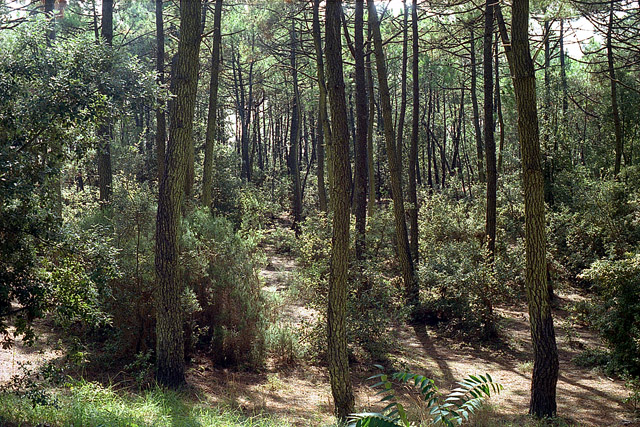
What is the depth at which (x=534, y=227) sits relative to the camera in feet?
23.2

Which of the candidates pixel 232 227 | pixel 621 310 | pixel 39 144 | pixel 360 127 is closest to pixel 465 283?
pixel 621 310

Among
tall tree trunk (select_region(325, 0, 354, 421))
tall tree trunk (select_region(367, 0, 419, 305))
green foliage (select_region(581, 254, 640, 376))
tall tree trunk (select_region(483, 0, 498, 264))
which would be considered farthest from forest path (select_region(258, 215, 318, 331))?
green foliage (select_region(581, 254, 640, 376))

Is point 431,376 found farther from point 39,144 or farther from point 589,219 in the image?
point 589,219

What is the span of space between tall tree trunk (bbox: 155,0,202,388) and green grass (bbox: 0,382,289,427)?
0.82m

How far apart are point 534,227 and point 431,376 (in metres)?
3.98

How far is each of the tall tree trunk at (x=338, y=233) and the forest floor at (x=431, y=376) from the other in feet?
1.98

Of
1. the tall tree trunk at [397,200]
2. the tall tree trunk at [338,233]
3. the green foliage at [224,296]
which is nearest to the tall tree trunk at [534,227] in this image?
the tall tree trunk at [338,233]

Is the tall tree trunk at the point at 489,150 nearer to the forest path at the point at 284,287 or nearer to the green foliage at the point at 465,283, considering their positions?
the green foliage at the point at 465,283

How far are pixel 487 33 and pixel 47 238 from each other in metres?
11.4

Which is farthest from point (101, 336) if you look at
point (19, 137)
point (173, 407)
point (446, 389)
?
point (446, 389)

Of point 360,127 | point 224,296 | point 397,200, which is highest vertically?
point 360,127

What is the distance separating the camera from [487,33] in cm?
1274

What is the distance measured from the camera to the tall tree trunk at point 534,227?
22.7 ft

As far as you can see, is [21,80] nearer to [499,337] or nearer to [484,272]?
[484,272]
